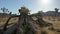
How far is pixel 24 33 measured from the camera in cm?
750

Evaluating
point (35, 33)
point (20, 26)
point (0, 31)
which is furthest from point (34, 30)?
point (0, 31)

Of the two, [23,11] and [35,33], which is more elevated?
[23,11]

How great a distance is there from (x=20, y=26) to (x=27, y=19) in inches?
22.6

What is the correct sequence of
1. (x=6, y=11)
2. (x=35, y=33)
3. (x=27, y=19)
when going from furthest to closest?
(x=6, y=11), (x=27, y=19), (x=35, y=33)

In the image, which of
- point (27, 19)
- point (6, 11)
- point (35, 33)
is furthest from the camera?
point (6, 11)

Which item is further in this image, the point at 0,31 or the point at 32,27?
the point at 0,31

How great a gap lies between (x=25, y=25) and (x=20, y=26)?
321mm

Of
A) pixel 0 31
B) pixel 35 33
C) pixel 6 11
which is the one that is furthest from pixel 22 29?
pixel 6 11

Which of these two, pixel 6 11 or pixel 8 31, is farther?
pixel 6 11

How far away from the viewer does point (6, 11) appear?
2832 inches

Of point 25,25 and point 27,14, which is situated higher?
point 27,14

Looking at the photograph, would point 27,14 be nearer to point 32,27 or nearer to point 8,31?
point 32,27

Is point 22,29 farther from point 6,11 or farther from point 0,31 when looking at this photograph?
point 6,11

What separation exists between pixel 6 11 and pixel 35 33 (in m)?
65.4
